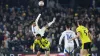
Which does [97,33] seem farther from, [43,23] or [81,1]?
[81,1]

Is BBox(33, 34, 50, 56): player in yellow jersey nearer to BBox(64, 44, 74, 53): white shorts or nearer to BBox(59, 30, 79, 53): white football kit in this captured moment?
BBox(59, 30, 79, 53): white football kit

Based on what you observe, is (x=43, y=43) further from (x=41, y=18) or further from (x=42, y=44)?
(x=41, y=18)

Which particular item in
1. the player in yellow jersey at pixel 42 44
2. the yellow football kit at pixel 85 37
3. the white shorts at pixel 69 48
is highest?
the yellow football kit at pixel 85 37

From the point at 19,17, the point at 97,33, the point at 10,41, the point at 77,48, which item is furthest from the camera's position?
the point at 19,17

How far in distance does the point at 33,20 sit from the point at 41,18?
0.56m

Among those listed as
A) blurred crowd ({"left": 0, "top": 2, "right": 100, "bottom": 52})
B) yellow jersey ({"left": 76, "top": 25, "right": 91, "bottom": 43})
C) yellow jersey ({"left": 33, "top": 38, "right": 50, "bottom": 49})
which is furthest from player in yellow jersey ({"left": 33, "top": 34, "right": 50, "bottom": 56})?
blurred crowd ({"left": 0, "top": 2, "right": 100, "bottom": 52})

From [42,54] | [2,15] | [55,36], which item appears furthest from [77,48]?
[2,15]

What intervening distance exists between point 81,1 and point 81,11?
96.6 inches

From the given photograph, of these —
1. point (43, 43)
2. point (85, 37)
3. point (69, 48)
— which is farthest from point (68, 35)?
point (85, 37)

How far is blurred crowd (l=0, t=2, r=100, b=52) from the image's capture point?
29797mm

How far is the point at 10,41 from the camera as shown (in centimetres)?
2980

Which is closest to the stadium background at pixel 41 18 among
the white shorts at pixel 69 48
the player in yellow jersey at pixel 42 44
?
the white shorts at pixel 69 48

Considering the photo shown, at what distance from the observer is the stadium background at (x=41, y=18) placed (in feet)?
97.5

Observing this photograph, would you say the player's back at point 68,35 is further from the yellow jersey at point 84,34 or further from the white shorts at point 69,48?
the yellow jersey at point 84,34
